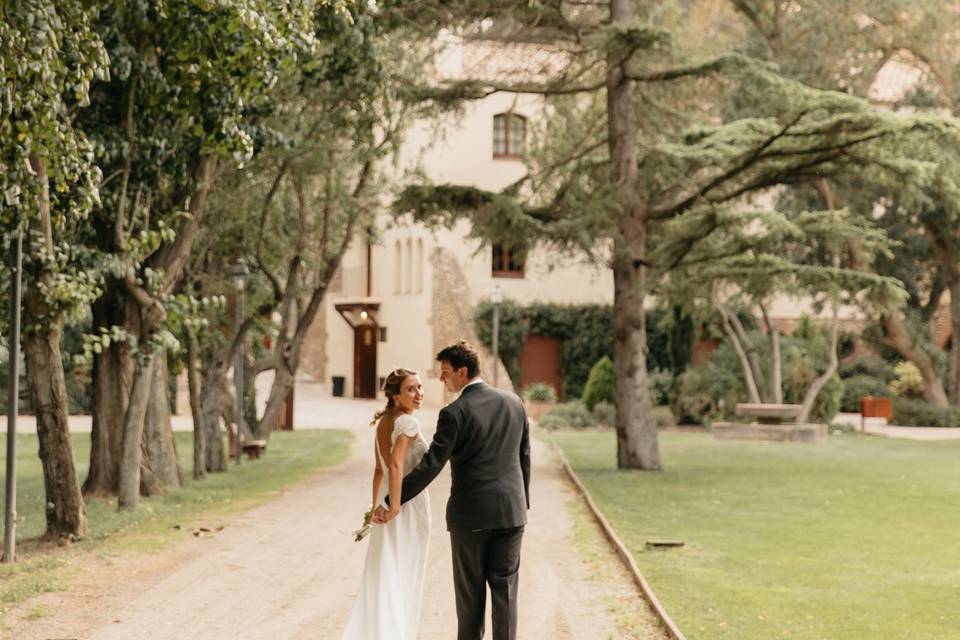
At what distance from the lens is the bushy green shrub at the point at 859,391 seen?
137ft

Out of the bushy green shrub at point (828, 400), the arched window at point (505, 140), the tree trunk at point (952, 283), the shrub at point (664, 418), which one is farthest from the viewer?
the arched window at point (505, 140)

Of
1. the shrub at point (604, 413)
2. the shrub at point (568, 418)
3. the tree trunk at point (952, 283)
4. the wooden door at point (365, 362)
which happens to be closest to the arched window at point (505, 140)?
the wooden door at point (365, 362)

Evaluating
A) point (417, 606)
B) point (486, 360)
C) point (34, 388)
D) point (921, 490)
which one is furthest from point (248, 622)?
point (486, 360)

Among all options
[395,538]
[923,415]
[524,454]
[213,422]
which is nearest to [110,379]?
[213,422]

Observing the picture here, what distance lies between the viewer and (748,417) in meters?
35.2

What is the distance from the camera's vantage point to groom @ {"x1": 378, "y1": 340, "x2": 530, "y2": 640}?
7641 mm

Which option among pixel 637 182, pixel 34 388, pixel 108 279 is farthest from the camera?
pixel 637 182

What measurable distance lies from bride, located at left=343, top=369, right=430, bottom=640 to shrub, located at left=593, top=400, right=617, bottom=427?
95.9ft

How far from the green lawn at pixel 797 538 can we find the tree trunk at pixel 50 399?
5.35 meters

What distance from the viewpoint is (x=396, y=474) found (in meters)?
7.79

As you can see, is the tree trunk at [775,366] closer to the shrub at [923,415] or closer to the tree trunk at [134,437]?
the shrub at [923,415]

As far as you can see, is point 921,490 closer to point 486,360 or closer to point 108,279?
point 108,279

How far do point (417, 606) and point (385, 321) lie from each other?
40.2 meters

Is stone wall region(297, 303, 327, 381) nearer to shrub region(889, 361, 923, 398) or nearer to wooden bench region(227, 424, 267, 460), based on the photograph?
shrub region(889, 361, 923, 398)
